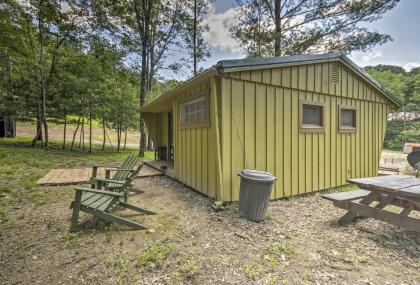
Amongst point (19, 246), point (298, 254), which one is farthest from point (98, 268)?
point (298, 254)

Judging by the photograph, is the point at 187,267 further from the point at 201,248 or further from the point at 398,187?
the point at 398,187

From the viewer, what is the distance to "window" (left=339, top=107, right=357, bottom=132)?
5270 mm

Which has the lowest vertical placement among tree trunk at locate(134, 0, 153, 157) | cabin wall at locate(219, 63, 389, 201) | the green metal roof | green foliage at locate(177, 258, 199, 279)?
green foliage at locate(177, 258, 199, 279)

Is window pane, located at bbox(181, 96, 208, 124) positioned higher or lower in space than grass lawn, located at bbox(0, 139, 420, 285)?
higher

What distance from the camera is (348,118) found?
18.1 ft

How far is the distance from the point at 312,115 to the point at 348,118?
1.47 meters

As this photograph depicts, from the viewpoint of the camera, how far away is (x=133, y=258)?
2.18 metres

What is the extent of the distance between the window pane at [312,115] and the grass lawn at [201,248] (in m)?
1.98

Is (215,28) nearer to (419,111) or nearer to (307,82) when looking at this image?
(307,82)

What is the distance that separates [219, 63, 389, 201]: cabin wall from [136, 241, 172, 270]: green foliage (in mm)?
1452

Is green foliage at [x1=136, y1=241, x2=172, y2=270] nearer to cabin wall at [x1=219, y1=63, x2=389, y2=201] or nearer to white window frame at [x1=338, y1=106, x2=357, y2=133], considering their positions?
cabin wall at [x1=219, y1=63, x2=389, y2=201]

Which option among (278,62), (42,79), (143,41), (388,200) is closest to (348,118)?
(278,62)

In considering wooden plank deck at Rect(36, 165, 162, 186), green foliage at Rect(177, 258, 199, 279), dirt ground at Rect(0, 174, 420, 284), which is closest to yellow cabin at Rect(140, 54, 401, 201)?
dirt ground at Rect(0, 174, 420, 284)

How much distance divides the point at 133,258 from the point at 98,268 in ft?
1.07
